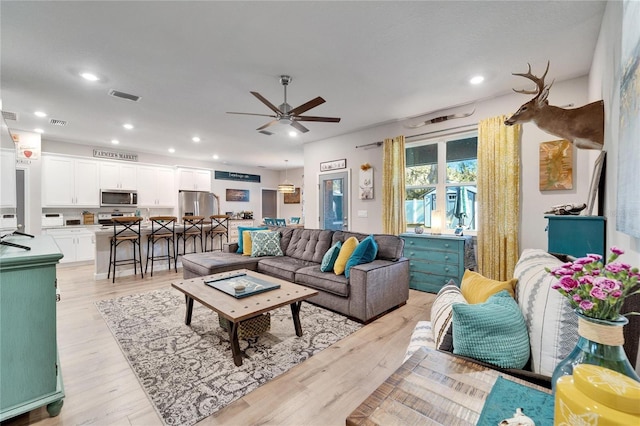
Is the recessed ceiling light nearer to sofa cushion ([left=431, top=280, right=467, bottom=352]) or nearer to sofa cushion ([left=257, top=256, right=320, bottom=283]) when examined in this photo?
sofa cushion ([left=257, top=256, right=320, bottom=283])

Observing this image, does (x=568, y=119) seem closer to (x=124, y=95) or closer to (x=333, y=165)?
(x=333, y=165)

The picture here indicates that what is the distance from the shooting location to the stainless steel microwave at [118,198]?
254 inches

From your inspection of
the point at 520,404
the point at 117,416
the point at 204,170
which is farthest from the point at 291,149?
the point at 520,404

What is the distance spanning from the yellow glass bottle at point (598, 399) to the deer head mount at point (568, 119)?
7.98 ft

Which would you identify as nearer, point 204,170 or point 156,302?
point 156,302

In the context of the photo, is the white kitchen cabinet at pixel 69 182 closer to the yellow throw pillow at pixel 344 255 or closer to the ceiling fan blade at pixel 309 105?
the ceiling fan blade at pixel 309 105

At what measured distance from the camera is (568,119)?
2.39m

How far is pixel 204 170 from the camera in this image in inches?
324

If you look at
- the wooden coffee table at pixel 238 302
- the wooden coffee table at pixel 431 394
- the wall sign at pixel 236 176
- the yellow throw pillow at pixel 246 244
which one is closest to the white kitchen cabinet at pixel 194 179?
the wall sign at pixel 236 176

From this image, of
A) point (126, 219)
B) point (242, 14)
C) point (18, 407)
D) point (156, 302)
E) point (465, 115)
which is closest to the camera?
point (18, 407)

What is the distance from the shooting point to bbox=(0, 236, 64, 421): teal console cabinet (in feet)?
4.91

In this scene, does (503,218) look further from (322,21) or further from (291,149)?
(291,149)

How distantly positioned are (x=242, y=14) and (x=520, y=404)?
2845mm

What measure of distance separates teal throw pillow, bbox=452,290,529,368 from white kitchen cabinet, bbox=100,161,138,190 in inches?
310
